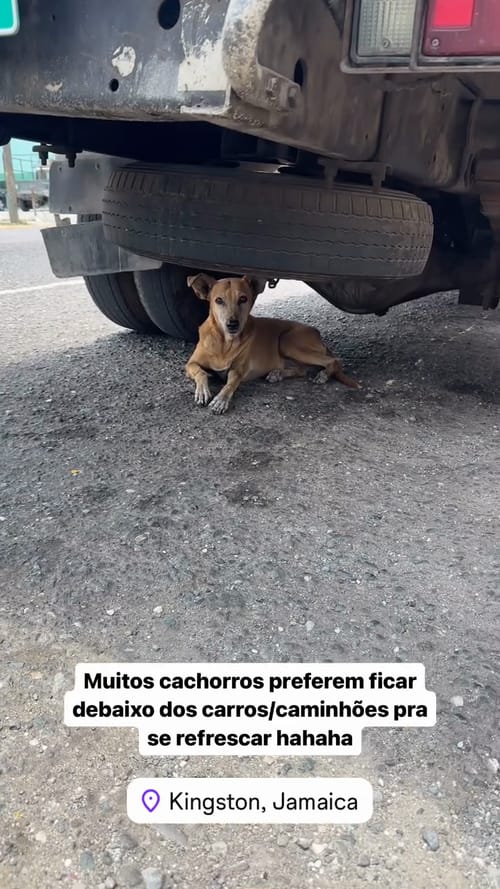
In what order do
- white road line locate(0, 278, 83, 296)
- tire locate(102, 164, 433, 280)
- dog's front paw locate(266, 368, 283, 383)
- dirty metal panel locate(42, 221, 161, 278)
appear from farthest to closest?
white road line locate(0, 278, 83, 296) → dog's front paw locate(266, 368, 283, 383) → dirty metal panel locate(42, 221, 161, 278) → tire locate(102, 164, 433, 280)

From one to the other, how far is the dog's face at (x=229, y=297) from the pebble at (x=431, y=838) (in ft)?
8.29

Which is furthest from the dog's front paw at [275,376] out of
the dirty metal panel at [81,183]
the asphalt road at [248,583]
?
the dirty metal panel at [81,183]

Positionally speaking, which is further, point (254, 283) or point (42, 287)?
point (42, 287)

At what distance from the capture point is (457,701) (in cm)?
→ 148

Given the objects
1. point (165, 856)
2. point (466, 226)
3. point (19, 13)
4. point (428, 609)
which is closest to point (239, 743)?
point (165, 856)

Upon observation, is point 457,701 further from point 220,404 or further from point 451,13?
point 220,404

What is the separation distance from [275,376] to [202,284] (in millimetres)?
597

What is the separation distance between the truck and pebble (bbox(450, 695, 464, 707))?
129 centimetres

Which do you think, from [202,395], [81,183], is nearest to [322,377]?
[202,395]

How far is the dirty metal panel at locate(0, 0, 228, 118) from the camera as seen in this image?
59.1 inches

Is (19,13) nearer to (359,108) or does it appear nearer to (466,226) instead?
(359,108)

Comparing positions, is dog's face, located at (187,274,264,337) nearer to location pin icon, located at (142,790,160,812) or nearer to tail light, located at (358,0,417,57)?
tail light, located at (358,0,417,57)

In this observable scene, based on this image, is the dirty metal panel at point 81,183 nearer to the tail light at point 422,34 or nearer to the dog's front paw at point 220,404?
the dog's front paw at point 220,404
